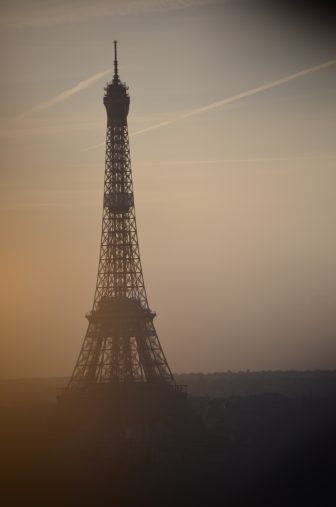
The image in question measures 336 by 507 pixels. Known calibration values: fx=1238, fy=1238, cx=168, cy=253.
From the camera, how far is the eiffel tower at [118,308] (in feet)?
182

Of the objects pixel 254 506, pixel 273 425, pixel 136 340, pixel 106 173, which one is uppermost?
pixel 106 173

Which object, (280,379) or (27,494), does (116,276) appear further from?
(280,379)

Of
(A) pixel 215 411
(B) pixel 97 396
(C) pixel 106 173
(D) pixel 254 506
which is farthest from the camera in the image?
(A) pixel 215 411

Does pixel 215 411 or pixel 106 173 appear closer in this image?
pixel 106 173

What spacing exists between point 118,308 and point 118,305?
16 cm

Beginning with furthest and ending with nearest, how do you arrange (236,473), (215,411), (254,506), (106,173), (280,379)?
(280,379), (215,411), (106,173), (236,473), (254,506)

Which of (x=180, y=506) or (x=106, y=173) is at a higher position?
(x=106, y=173)

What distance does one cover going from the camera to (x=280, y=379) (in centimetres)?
10550

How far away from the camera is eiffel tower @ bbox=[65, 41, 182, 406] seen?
55.4 metres

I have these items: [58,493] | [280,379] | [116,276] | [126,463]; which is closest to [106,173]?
[116,276]

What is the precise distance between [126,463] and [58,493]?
5.49 m

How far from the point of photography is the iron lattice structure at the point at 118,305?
55500 millimetres

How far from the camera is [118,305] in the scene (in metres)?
56.0

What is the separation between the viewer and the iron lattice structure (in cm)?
5550
